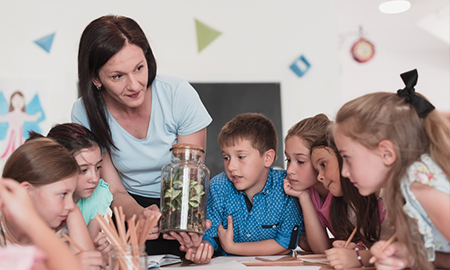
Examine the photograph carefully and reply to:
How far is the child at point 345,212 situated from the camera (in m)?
1.05

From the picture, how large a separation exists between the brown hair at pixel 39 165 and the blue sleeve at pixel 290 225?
759mm

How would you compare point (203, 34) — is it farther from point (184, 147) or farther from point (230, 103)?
point (184, 147)

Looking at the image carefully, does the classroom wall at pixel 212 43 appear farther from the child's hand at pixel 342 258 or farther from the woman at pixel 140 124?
the child's hand at pixel 342 258

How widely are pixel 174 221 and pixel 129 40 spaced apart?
587mm

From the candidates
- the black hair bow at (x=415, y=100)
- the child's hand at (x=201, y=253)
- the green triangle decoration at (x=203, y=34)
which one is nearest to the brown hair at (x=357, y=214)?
the black hair bow at (x=415, y=100)

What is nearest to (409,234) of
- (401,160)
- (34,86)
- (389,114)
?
(401,160)

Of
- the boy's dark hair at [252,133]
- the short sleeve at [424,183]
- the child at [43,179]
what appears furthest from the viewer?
the boy's dark hair at [252,133]

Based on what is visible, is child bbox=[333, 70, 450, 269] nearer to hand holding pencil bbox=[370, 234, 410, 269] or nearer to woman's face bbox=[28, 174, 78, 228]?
hand holding pencil bbox=[370, 234, 410, 269]

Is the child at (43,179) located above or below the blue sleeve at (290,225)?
above

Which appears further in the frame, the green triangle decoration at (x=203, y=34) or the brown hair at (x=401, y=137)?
the green triangle decoration at (x=203, y=34)

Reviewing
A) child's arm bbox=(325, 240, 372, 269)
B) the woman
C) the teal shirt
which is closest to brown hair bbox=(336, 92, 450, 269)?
child's arm bbox=(325, 240, 372, 269)

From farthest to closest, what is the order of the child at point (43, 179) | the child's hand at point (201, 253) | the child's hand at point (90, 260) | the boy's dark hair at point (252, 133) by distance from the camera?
the boy's dark hair at point (252, 133) < the child's hand at point (201, 253) < the child at point (43, 179) < the child's hand at point (90, 260)

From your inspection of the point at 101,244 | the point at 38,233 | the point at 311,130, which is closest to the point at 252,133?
the point at 311,130

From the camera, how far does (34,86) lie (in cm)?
288
